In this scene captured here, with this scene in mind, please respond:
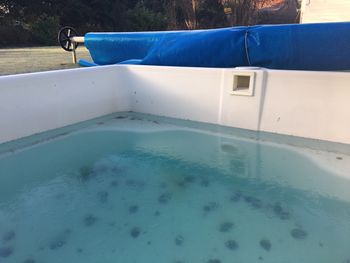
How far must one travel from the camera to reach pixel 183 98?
2674 millimetres

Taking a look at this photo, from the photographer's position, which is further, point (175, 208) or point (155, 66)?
point (155, 66)

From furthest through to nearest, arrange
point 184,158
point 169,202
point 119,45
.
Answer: point 119,45 < point 184,158 < point 169,202

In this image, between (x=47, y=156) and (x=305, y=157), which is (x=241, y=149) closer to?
(x=305, y=157)

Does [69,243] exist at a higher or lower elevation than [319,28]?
lower

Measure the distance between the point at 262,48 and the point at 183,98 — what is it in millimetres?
764

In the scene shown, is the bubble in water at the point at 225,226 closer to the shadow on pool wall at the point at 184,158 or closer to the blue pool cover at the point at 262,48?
the shadow on pool wall at the point at 184,158

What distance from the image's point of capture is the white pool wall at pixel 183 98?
83.1 inches

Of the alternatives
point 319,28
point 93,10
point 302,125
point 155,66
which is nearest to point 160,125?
point 155,66

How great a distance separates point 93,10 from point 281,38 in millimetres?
13063

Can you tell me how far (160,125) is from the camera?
2643mm

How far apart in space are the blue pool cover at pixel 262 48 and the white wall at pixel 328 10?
12.0ft

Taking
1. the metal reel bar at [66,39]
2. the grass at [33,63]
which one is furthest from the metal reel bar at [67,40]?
the grass at [33,63]

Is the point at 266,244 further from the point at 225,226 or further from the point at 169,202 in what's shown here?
the point at 169,202

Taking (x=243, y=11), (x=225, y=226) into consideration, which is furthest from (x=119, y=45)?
(x=243, y=11)
